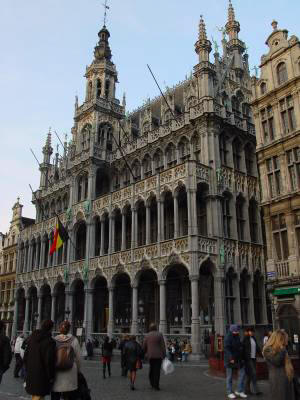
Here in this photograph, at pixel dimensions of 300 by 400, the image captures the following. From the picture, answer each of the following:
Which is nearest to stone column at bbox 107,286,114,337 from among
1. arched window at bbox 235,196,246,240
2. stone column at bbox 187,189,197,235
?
stone column at bbox 187,189,197,235

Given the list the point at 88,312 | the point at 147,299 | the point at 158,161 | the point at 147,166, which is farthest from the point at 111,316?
the point at 158,161

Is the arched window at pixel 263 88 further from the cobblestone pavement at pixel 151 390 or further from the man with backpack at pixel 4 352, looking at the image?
the man with backpack at pixel 4 352

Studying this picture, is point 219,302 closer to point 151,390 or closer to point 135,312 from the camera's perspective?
Answer: point 135,312

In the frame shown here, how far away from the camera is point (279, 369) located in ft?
24.2

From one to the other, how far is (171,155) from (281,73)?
11.5m

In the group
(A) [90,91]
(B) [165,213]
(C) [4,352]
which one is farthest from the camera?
(A) [90,91]

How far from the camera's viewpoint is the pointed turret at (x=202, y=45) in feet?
112

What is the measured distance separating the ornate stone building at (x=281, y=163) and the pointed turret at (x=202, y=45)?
6.39 metres

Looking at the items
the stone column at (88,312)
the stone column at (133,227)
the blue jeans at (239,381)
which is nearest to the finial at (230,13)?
the stone column at (133,227)

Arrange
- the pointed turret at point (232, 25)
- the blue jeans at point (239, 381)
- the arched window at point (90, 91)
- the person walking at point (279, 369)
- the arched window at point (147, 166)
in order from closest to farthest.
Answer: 1. the person walking at point (279, 369)
2. the blue jeans at point (239, 381)
3. the arched window at point (147, 166)
4. the pointed turret at point (232, 25)
5. the arched window at point (90, 91)

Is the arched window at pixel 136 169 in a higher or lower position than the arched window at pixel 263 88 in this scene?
lower

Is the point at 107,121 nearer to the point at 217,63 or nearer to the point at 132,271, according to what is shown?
the point at 217,63

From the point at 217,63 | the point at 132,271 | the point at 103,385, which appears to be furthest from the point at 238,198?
the point at 103,385

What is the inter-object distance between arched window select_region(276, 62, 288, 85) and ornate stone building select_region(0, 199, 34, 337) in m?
41.1
